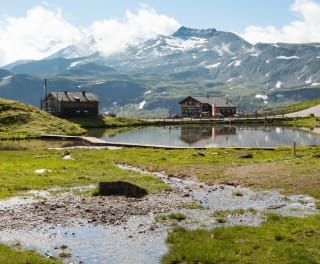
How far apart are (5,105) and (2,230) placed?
12511cm

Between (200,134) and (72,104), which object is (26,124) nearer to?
(200,134)

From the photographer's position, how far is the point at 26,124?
129625 millimetres

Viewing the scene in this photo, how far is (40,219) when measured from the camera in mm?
29125

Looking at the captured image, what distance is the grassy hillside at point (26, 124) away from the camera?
116m

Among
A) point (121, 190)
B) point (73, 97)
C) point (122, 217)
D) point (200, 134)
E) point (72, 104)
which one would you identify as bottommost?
point (122, 217)

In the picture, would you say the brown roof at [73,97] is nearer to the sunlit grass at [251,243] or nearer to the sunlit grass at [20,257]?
the sunlit grass at [251,243]

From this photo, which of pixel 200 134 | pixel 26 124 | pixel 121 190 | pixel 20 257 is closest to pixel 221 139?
pixel 200 134

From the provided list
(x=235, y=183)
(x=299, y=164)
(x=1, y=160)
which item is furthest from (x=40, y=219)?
(x=1, y=160)

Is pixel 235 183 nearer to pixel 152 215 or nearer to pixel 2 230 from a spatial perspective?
pixel 152 215

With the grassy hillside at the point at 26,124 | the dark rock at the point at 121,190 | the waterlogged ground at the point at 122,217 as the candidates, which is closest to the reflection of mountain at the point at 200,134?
the grassy hillside at the point at 26,124

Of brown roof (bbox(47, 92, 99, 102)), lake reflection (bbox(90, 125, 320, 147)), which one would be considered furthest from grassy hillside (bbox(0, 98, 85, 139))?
brown roof (bbox(47, 92, 99, 102))

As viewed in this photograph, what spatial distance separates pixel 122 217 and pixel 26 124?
10606 cm

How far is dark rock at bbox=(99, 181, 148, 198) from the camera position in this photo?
35.8m

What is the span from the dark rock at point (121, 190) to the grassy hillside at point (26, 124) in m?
76.4
